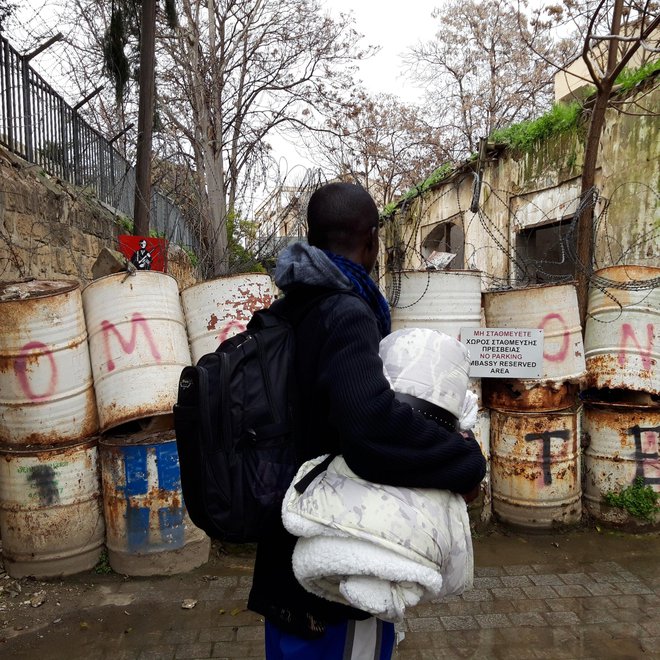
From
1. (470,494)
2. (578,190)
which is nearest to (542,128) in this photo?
(578,190)

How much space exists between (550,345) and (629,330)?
2.12 ft

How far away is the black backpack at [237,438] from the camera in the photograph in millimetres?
1399

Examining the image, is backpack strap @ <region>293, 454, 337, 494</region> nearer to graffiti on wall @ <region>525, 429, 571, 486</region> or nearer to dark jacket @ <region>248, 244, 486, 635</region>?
dark jacket @ <region>248, 244, 486, 635</region>

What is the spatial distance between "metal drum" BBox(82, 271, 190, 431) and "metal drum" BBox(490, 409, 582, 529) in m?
2.58

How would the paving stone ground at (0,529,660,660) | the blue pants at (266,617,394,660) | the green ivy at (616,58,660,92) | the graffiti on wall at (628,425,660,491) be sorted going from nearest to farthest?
1. the blue pants at (266,617,394,660)
2. the paving stone ground at (0,529,660,660)
3. the graffiti on wall at (628,425,660,491)
4. the green ivy at (616,58,660,92)

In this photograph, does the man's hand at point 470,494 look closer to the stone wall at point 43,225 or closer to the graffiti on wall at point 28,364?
the graffiti on wall at point 28,364

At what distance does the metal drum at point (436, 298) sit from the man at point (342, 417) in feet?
8.24

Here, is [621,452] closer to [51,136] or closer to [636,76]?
[636,76]

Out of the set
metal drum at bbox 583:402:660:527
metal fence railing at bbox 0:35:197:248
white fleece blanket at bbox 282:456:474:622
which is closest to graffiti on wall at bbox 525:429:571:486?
metal drum at bbox 583:402:660:527

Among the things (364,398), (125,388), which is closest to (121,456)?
(125,388)

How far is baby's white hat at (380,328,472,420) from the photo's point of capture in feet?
4.60

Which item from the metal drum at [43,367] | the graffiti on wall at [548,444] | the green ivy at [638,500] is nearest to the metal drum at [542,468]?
the graffiti on wall at [548,444]

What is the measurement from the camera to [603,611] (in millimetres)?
3230

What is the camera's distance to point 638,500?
13.8ft
